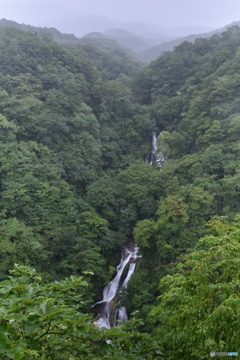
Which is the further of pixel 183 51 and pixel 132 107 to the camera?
pixel 183 51

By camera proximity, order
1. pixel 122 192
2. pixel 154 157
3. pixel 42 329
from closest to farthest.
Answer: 1. pixel 42 329
2. pixel 122 192
3. pixel 154 157

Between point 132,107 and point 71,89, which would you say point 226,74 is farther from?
point 71,89

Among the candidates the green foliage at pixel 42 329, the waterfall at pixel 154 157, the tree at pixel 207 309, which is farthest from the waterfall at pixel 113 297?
the green foliage at pixel 42 329

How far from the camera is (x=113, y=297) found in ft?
39.4

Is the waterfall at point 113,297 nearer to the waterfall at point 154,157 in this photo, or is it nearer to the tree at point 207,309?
the waterfall at point 154,157

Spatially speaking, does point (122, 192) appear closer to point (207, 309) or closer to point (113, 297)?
point (113, 297)

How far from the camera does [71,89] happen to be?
67.3 ft

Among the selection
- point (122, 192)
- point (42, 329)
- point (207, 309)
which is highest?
point (42, 329)

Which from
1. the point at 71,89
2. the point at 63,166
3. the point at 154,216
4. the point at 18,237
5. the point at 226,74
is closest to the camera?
the point at 18,237

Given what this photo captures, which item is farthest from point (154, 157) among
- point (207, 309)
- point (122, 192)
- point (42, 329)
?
point (42, 329)

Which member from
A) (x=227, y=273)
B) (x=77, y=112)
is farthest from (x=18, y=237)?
(x=77, y=112)

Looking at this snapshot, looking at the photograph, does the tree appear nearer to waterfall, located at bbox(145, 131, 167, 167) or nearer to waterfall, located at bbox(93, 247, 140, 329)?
waterfall, located at bbox(93, 247, 140, 329)

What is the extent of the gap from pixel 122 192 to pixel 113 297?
611 centimetres

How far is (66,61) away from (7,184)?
16503 millimetres
